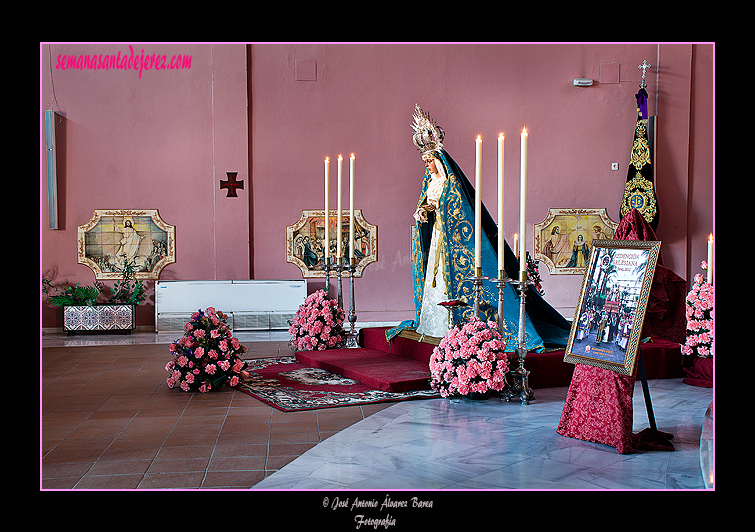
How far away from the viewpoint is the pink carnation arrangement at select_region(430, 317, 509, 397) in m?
5.02

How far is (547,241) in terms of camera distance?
11.4 meters

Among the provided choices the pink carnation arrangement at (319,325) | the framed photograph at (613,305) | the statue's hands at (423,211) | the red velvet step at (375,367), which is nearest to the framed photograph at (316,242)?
the pink carnation arrangement at (319,325)

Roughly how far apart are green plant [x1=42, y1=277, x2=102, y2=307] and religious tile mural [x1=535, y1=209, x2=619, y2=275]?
7143 millimetres

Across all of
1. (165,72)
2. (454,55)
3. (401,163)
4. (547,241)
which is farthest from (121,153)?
(547,241)

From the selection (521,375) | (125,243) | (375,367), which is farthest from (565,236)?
(125,243)

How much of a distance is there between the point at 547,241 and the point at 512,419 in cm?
724

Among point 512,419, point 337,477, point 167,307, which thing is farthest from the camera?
point 167,307

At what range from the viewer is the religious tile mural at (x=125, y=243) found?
1066cm

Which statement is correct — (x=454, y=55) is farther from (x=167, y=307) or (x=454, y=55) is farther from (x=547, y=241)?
(x=167, y=307)

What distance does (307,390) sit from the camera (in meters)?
5.61

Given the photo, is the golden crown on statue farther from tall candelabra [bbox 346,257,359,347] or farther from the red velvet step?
the red velvet step

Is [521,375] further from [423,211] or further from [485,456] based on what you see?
[423,211]

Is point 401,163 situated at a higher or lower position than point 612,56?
lower

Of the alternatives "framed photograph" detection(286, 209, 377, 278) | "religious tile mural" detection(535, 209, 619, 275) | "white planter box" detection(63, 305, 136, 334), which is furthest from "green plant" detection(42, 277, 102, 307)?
"religious tile mural" detection(535, 209, 619, 275)
